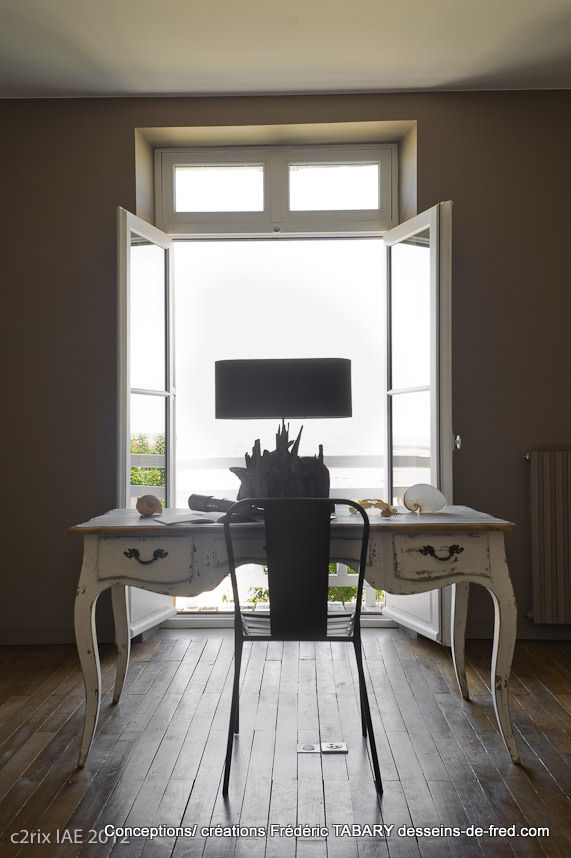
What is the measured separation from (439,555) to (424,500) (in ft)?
1.14

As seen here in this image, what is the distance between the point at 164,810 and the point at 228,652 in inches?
64.7

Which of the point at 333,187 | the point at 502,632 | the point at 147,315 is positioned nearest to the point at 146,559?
the point at 502,632

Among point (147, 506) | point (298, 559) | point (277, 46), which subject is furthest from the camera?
point (277, 46)

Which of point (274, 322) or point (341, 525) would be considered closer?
point (341, 525)

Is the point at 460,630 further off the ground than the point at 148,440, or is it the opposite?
the point at 148,440

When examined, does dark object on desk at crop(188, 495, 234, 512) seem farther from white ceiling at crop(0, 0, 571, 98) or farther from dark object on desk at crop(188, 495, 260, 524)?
white ceiling at crop(0, 0, 571, 98)

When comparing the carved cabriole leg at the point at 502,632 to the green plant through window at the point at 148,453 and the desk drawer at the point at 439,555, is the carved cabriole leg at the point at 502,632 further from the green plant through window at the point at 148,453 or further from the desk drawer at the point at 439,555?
the green plant through window at the point at 148,453

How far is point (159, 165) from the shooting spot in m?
4.42

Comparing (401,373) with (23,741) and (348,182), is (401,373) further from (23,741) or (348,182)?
(23,741)

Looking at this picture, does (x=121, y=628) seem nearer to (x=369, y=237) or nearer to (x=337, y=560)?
(x=337, y=560)

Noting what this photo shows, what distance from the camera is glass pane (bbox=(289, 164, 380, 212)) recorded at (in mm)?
4383

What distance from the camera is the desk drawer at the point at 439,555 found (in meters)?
2.53

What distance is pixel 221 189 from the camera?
441 cm

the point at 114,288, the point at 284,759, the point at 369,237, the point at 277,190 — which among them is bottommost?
the point at 284,759
